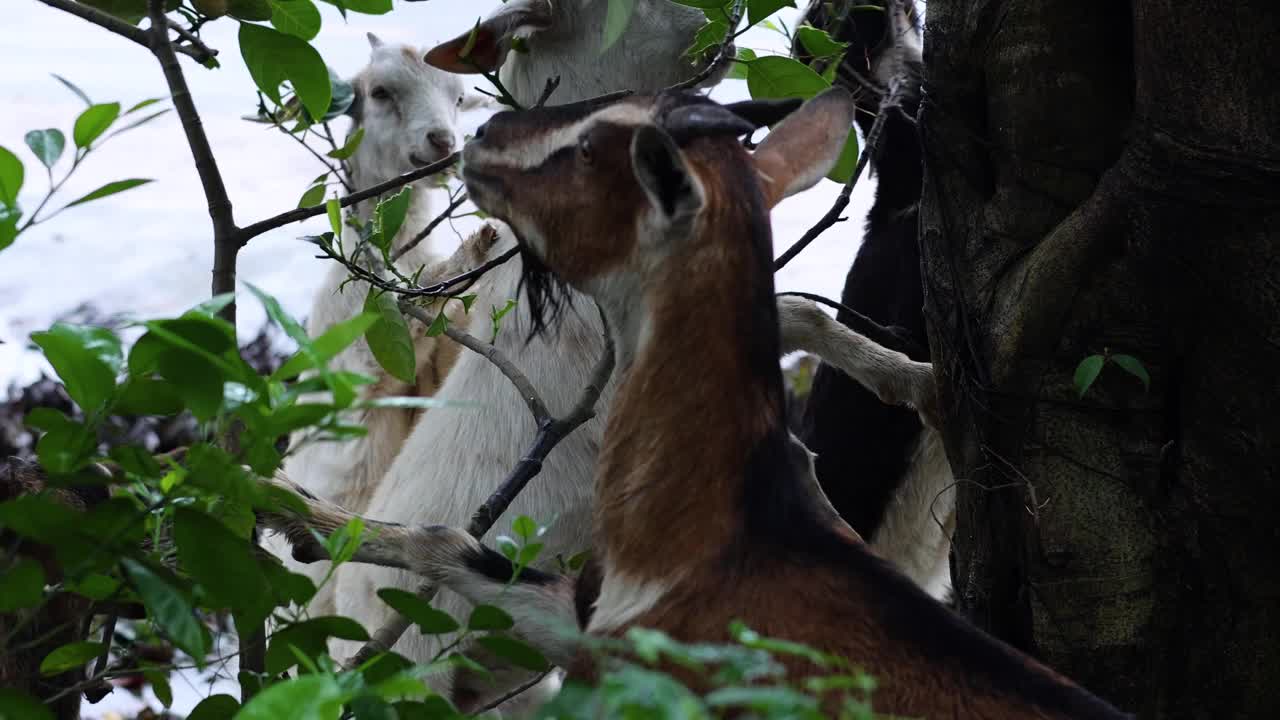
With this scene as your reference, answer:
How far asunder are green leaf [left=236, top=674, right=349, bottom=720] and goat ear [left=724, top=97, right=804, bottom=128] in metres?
1.08

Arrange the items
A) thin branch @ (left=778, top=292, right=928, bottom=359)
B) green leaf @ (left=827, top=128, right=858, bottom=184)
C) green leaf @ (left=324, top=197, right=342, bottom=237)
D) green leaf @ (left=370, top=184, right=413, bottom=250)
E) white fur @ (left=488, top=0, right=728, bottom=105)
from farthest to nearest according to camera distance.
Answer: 1. white fur @ (left=488, top=0, right=728, bottom=105)
2. thin branch @ (left=778, top=292, right=928, bottom=359)
3. green leaf @ (left=827, top=128, right=858, bottom=184)
4. green leaf @ (left=370, top=184, right=413, bottom=250)
5. green leaf @ (left=324, top=197, right=342, bottom=237)

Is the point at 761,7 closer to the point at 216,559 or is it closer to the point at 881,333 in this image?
the point at 881,333

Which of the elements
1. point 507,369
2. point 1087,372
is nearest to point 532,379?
point 507,369

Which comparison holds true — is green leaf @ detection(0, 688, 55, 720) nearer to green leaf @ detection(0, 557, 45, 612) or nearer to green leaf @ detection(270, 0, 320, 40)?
green leaf @ detection(0, 557, 45, 612)

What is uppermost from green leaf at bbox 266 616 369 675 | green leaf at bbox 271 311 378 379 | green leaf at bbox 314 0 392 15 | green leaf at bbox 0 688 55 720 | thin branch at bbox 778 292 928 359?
green leaf at bbox 314 0 392 15

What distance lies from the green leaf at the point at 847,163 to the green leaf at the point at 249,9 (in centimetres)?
98

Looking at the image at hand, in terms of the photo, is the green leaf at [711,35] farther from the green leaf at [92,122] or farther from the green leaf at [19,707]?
the green leaf at [19,707]

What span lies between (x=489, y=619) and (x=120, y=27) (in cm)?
88

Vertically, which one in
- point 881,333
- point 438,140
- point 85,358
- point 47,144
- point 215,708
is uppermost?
point 438,140

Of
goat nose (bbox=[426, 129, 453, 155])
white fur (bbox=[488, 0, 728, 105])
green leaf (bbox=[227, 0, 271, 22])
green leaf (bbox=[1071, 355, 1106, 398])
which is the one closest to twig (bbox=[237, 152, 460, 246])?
green leaf (bbox=[227, 0, 271, 22])

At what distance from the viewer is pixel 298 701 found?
3.25ft

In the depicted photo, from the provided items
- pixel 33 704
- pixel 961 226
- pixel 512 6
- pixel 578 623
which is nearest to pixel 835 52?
pixel 961 226

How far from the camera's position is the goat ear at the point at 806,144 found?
178cm

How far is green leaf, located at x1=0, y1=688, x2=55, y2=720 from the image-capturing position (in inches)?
46.8
